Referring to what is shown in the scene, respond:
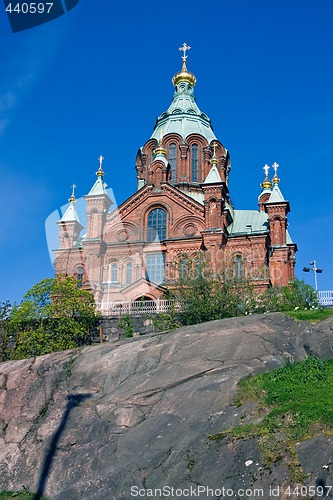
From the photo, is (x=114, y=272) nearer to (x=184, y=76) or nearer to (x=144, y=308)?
(x=144, y=308)

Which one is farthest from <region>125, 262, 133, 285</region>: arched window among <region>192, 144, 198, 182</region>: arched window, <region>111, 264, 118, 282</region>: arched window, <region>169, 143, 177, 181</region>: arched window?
<region>192, 144, 198, 182</region>: arched window

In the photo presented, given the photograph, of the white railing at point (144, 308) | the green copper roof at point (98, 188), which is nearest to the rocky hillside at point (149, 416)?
the white railing at point (144, 308)

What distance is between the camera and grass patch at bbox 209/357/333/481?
1516 cm

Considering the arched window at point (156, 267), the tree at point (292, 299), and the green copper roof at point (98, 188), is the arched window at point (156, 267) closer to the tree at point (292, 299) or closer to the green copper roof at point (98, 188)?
the green copper roof at point (98, 188)

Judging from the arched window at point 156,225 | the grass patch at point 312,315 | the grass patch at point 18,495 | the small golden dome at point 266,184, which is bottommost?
the grass patch at point 18,495

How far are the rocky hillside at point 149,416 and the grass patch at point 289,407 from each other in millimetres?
302

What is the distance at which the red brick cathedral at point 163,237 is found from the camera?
42094mm

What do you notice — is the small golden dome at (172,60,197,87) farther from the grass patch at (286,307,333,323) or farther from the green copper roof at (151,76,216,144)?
the grass patch at (286,307,333,323)

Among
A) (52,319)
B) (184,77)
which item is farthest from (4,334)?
(184,77)

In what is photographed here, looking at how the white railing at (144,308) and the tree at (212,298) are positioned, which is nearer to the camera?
the tree at (212,298)

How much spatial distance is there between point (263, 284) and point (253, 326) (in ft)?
58.9

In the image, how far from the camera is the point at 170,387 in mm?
20219

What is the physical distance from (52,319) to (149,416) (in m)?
13.6
